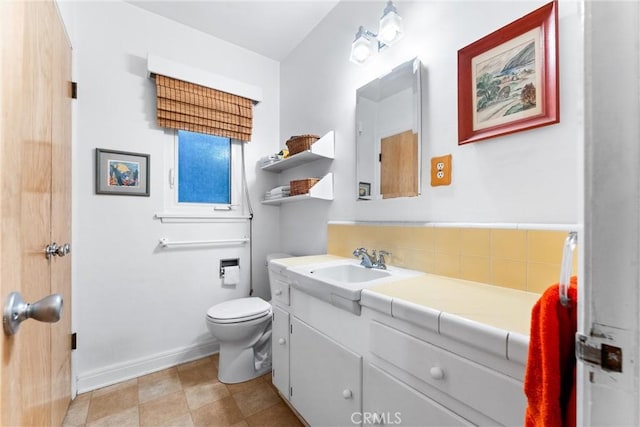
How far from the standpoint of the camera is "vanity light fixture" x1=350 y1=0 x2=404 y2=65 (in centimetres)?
140

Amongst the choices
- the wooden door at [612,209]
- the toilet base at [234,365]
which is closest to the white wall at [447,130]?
the wooden door at [612,209]

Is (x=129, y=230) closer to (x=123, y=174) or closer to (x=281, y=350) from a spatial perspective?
(x=123, y=174)

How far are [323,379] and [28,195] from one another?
124 centimetres

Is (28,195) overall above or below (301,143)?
below

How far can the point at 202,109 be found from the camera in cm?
212

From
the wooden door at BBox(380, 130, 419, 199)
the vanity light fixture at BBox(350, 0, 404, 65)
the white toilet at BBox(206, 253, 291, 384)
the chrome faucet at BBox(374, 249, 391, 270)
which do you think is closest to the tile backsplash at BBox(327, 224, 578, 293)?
the chrome faucet at BBox(374, 249, 391, 270)

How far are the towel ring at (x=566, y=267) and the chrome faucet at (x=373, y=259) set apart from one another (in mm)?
956

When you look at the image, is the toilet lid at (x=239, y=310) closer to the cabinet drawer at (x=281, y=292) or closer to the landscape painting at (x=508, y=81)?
the cabinet drawer at (x=281, y=292)

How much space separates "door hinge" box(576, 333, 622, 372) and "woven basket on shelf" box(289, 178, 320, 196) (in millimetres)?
1659

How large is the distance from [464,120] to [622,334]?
108cm

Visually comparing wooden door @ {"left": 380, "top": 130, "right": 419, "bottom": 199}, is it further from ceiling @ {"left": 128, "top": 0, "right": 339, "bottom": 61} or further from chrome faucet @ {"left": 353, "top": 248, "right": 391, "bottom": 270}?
ceiling @ {"left": 128, "top": 0, "right": 339, "bottom": 61}

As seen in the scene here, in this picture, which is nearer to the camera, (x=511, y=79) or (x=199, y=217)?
(x=511, y=79)

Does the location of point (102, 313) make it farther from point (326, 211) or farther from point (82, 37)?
point (82, 37)

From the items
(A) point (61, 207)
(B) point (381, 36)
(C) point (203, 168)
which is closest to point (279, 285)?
(A) point (61, 207)
